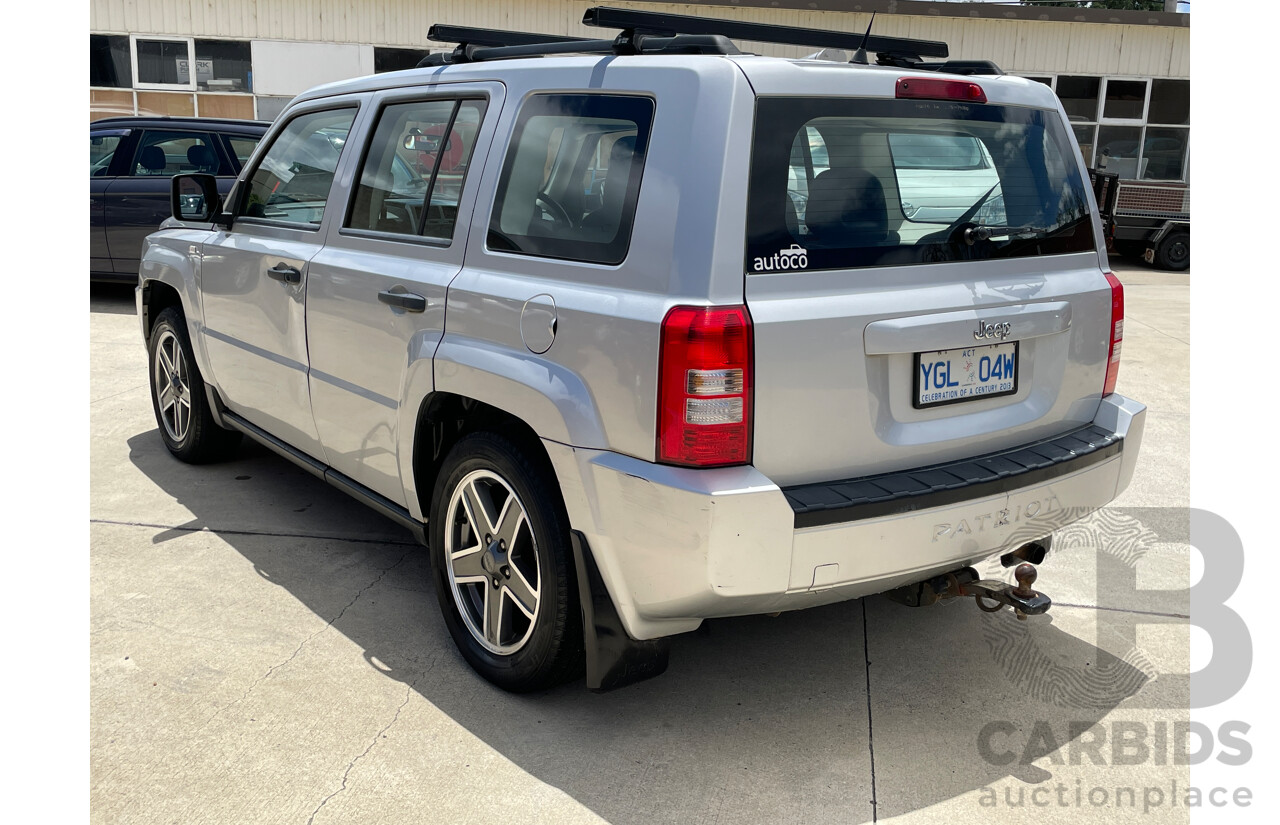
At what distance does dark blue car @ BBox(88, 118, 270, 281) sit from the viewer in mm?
9578

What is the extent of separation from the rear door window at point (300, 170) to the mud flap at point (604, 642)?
2013 millimetres

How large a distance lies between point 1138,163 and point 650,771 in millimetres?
17246

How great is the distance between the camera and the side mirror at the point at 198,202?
4809 millimetres

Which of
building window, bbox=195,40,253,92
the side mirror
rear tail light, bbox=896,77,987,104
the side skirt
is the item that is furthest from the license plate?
building window, bbox=195,40,253,92

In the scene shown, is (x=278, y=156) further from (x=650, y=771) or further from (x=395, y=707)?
(x=650, y=771)

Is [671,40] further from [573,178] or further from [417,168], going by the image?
[417,168]

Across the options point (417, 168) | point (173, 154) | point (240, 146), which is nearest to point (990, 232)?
point (417, 168)

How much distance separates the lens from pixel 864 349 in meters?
2.68

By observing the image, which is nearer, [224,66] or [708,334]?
[708,334]

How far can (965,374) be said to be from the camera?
2877 mm

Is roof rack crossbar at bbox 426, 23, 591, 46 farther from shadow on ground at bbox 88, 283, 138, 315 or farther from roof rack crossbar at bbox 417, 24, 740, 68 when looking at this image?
shadow on ground at bbox 88, 283, 138, 315

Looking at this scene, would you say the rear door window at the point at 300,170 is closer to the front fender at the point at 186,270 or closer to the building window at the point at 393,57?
the front fender at the point at 186,270

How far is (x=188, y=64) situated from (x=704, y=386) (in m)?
15.3

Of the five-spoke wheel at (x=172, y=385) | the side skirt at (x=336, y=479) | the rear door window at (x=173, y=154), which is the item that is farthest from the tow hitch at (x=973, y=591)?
the rear door window at (x=173, y=154)
